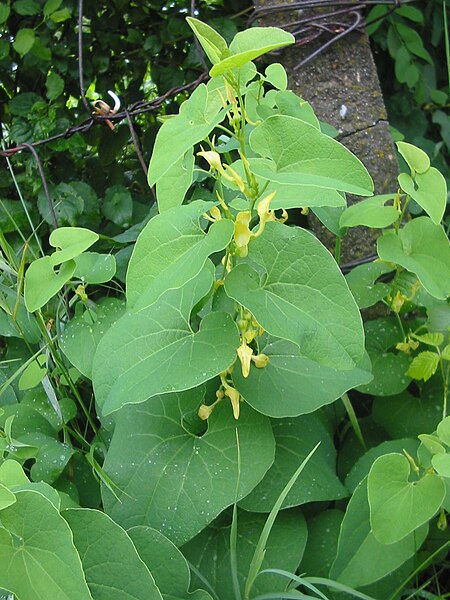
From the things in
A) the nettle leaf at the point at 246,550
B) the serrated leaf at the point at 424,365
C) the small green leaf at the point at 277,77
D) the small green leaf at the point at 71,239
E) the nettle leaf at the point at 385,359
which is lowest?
the nettle leaf at the point at 246,550

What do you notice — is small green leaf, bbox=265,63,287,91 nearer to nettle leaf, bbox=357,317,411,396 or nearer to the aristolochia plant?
the aristolochia plant

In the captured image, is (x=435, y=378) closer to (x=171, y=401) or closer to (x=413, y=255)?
(x=413, y=255)

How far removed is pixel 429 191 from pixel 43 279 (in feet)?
1.53

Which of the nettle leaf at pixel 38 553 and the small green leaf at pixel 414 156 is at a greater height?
the small green leaf at pixel 414 156

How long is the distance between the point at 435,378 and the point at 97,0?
3.53 ft

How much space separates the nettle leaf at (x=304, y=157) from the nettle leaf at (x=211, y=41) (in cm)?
8

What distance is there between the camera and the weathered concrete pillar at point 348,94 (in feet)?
3.84

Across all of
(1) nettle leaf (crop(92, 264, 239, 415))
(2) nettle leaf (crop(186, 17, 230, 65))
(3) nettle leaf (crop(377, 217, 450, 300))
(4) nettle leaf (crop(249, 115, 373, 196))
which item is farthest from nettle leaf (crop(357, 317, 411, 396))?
(2) nettle leaf (crop(186, 17, 230, 65))

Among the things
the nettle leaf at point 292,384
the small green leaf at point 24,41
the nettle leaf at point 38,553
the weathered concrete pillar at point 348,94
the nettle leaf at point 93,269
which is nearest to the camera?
the nettle leaf at point 38,553

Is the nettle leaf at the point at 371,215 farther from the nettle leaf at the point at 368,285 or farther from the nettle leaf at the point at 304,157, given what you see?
the nettle leaf at the point at 304,157

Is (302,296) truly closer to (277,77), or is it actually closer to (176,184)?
(176,184)

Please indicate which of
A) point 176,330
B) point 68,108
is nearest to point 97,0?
point 68,108

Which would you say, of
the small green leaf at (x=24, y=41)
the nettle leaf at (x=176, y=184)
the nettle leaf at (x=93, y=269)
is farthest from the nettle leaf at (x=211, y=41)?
the small green leaf at (x=24, y=41)

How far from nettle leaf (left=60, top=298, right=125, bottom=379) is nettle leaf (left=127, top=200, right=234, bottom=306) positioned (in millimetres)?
241
